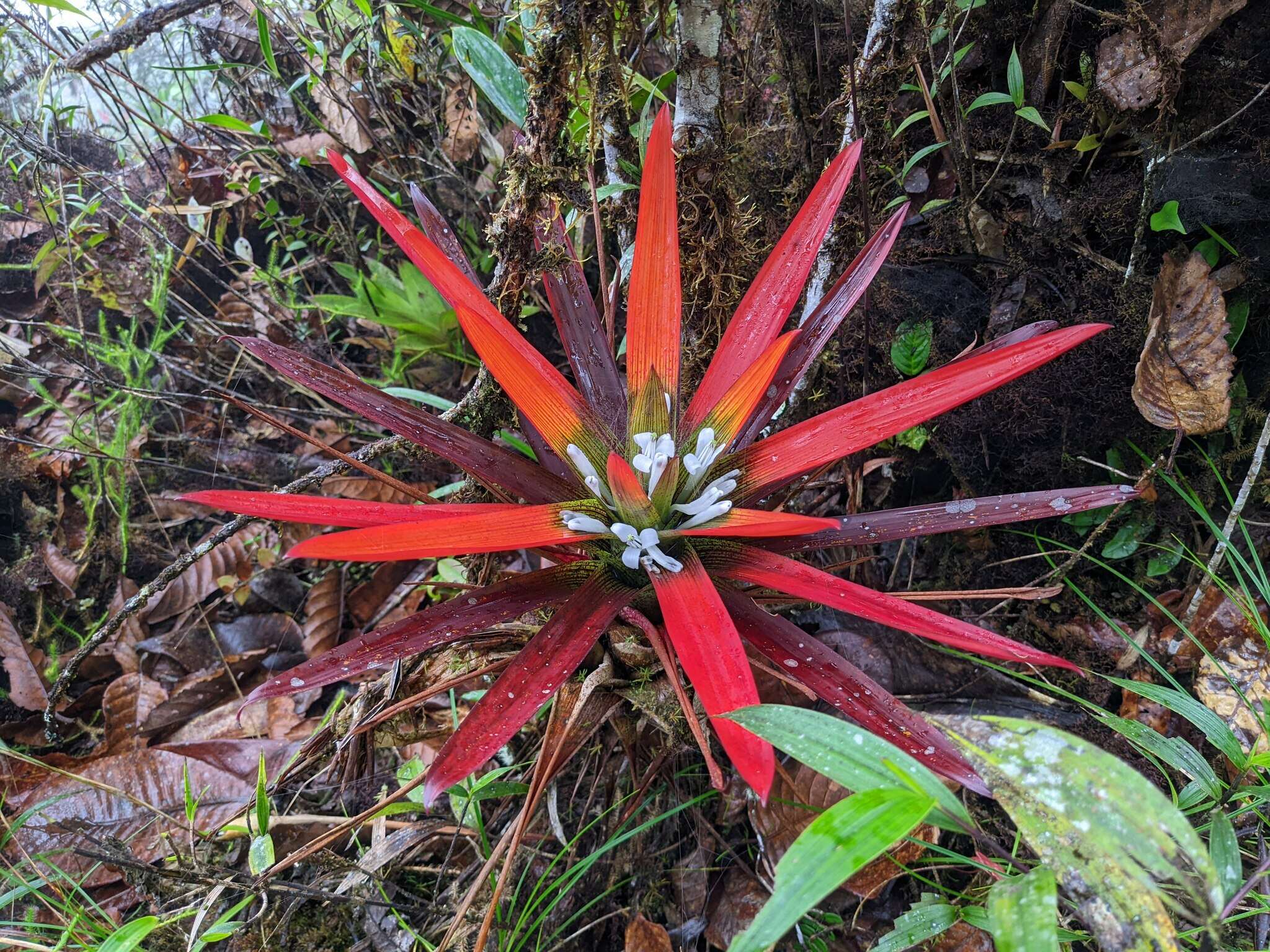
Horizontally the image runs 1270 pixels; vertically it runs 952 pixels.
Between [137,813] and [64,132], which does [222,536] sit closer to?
[137,813]

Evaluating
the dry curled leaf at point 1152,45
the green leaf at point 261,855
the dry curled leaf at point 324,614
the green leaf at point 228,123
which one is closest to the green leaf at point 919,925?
the green leaf at point 261,855

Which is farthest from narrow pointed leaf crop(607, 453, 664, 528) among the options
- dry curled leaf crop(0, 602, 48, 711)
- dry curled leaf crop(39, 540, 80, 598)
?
dry curled leaf crop(39, 540, 80, 598)

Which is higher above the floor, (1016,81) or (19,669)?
(1016,81)

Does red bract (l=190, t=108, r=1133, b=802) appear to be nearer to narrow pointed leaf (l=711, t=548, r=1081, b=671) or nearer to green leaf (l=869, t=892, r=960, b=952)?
narrow pointed leaf (l=711, t=548, r=1081, b=671)

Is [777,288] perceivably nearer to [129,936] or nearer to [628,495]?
[628,495]

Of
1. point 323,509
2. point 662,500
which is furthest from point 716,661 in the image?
point 323,509

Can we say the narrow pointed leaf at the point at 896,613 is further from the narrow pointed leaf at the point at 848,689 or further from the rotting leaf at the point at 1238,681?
the rotting leaf at the point at 1238,681
